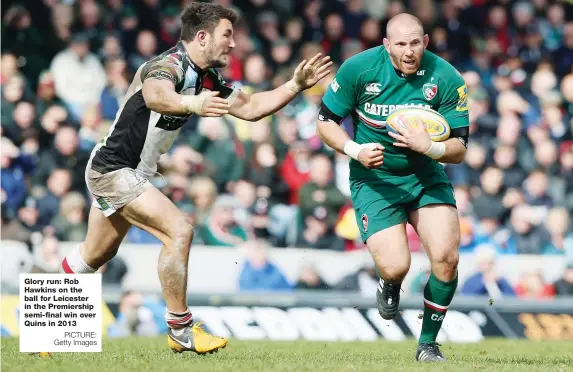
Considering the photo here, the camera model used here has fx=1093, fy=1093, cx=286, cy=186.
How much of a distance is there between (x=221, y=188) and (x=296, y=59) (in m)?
3.56

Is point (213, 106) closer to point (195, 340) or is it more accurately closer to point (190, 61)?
point (190, 61)

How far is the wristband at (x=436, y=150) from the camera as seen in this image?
8.50m

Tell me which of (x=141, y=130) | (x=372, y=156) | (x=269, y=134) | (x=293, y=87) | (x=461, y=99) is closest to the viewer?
(x=372, y=156)

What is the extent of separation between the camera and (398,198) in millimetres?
8992

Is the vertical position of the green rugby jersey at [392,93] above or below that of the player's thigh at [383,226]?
above

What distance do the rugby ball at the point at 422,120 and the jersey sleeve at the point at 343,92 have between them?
A: 1.28 ft

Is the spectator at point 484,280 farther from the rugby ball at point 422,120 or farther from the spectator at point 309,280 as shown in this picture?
the rugby ball at point 422,120

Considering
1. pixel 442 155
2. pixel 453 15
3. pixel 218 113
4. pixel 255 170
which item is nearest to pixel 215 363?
pixel 218 113

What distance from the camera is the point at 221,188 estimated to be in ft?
51.2

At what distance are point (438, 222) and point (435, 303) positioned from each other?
68 centimetres

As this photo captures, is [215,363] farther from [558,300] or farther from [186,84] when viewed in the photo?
[558,300]

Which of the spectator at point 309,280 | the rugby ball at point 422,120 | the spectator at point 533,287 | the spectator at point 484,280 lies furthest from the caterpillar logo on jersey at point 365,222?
the spectator at point 533,287

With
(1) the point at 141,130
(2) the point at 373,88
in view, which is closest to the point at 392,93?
(2) the point at 373,88

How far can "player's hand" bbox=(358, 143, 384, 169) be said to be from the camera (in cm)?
843
